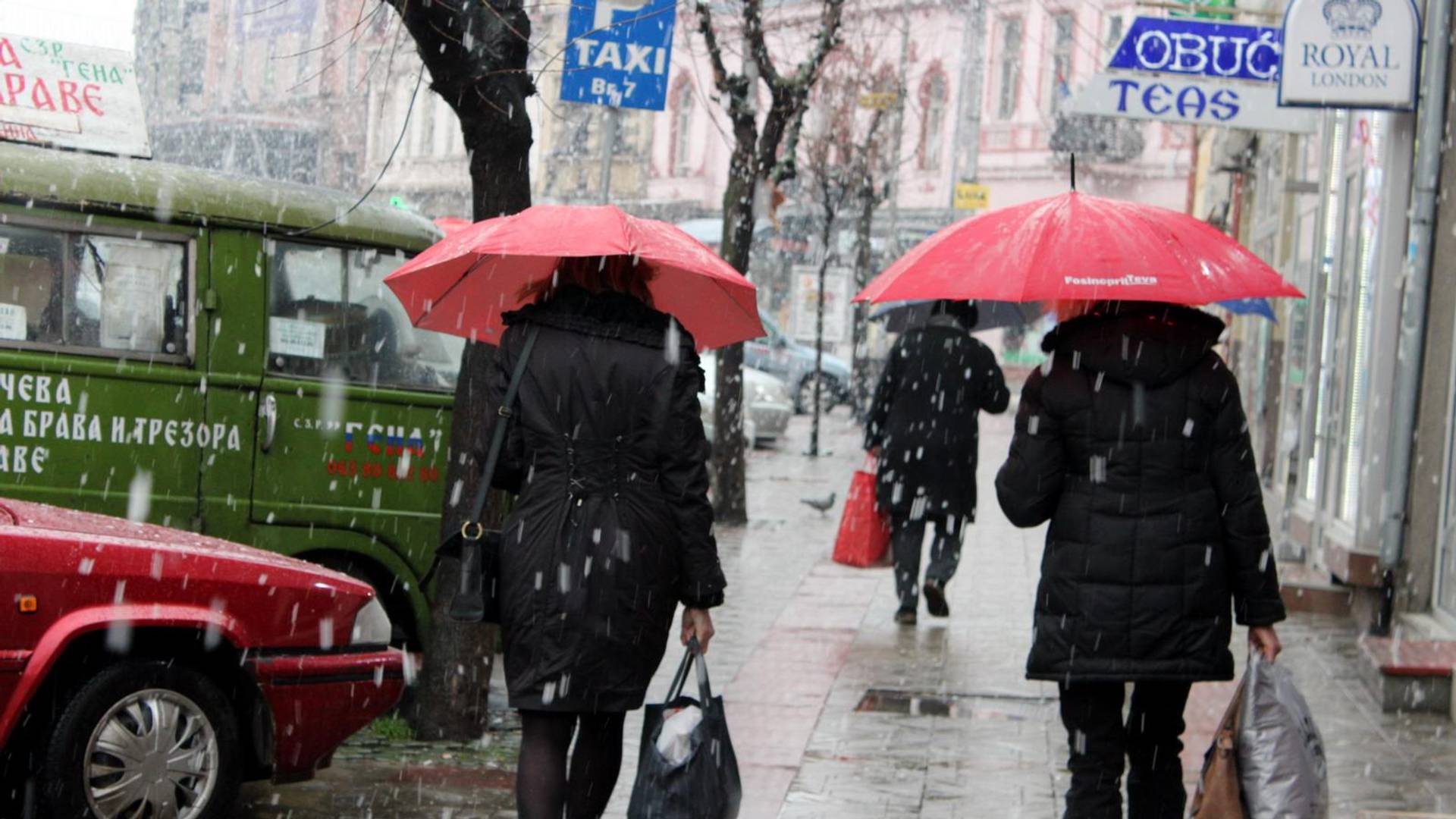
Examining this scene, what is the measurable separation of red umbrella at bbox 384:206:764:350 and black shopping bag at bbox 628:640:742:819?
120cm

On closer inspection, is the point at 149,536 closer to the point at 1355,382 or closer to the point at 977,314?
the point at 977,314

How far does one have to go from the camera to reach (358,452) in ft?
28.1

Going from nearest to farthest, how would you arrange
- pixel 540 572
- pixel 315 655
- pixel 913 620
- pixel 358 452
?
1. pixel 540 572
2. pixel 315 655
3. pixel 358 452
4. pixel 913 620

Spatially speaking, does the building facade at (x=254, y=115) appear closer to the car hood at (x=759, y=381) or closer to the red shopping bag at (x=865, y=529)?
the car hood at (x=759, y=381)

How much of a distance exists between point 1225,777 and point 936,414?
5698 millimetres

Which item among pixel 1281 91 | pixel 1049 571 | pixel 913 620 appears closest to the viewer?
pixel 1049 571

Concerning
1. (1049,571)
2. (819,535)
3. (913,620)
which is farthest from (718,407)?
(1049,571)

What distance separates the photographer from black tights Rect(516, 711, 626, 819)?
4.89 meters

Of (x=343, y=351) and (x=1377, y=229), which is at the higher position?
(x=1377, y=229)

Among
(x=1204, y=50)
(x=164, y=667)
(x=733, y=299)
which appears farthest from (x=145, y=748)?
(x=1204, y=50)

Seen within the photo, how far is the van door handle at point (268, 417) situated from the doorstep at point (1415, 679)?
5.01 metres

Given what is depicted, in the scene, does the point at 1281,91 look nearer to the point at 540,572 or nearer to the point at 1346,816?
the point at 1346,816

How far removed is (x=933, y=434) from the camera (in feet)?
34.9

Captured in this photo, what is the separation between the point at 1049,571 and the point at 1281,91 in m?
5.59
